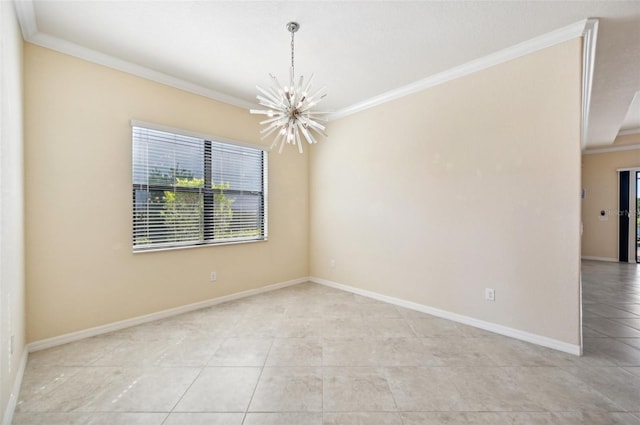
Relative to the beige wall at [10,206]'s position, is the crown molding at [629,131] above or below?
above

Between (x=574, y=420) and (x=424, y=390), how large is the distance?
0.83 metres

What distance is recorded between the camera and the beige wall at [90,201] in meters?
2.44

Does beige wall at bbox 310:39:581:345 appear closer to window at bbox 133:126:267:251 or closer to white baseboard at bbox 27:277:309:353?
window at bbox 133:126:267:251

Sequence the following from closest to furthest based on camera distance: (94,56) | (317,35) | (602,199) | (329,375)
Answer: (329,375)
(317,35)
(94,56)
(602,199)

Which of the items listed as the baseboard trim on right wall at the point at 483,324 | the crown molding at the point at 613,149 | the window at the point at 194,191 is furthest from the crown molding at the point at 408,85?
the crown molding at the point at 613,149

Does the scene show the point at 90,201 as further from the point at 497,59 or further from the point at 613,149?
the point at 613,149

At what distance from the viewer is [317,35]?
2.46m

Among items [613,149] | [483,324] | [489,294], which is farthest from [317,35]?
[613,149]

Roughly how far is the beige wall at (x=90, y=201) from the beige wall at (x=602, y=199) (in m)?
8.69

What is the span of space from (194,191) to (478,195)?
334 cm

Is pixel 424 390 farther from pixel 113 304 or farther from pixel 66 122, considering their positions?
pixel 66 122

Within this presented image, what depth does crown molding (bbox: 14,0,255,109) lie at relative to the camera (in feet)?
7.11

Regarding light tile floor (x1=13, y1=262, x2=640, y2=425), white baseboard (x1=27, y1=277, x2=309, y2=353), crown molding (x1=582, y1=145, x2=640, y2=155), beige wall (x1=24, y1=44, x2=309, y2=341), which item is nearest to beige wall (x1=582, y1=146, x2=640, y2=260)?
crown molding (x1=582, y1=145, x2=640, y2=155)

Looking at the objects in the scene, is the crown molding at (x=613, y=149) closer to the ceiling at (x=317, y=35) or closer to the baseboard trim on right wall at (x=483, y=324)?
the ceiling at (x=317, y=35)
